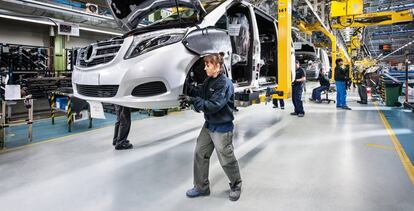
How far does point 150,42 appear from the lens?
8.85ft

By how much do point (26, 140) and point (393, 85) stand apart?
31.2 ft

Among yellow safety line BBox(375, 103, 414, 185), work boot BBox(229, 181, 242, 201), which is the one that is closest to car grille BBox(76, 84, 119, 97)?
work boot BBox(229, 181, 242, 201)

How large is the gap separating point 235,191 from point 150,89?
1252 millimetres

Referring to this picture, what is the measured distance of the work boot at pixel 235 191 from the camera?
91.6 inches

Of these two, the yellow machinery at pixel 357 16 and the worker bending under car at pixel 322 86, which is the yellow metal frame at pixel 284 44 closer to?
the worker bending under car at pixel 322 86

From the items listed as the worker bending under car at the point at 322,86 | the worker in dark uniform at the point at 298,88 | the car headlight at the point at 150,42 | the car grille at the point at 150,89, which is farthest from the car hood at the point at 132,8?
the worker bending under car at the point at 322,86

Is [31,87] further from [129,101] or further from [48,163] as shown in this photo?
[129,101]

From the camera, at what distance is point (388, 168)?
3.06 meters

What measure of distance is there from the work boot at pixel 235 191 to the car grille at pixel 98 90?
1.45 metres

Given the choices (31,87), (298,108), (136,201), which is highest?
(31,87)

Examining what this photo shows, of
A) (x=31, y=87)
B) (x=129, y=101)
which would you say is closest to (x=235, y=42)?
(x=129, y=101)

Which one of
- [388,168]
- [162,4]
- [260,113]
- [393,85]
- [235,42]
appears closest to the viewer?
[388,168]

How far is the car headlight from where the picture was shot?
8.74 ft

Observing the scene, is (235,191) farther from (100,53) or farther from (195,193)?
(100,53)
